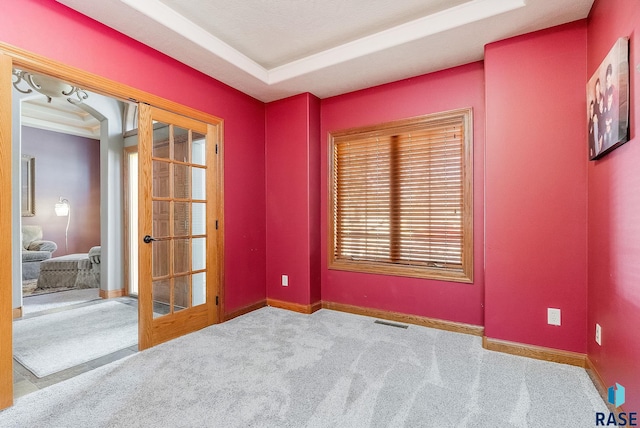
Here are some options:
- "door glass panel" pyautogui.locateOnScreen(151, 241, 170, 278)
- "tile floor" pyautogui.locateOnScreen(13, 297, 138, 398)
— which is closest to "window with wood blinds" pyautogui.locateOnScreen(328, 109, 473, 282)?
"door glass panel" pyautogui.locateOnScreen(151, 241, 170, 278)

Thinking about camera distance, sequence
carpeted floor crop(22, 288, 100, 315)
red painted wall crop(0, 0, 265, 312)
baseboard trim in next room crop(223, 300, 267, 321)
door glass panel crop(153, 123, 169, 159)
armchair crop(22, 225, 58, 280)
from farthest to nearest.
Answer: armchair crop(22, 225, 58, 280) < carpeted floor crop(22, 288, 100, 315) < baseboard trim in next room crop(223, 300, 267, 321) < door glass panel crop(153, 123, 169, 159) < red painted wall crop(0, 0, 265, 312)

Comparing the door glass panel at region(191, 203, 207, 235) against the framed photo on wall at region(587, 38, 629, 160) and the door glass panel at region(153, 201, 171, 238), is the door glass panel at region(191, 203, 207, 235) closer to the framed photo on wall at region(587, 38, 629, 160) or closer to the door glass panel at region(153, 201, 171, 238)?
the door glass panel at region(153, 201, 171, 238)

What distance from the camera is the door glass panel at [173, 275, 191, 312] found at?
2841 mm

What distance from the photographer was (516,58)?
2457mm

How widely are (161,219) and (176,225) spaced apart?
0.46 ft

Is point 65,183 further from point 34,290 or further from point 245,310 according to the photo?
point 245,310

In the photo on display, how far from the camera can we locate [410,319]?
3.19m

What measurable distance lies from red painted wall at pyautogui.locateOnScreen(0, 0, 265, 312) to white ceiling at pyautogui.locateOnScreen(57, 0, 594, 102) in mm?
111

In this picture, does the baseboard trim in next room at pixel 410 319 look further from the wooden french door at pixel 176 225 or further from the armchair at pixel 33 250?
the armchair at pixel 33 250

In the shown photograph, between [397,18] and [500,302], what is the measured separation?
8.17ft

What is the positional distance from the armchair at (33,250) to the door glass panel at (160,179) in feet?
15.0

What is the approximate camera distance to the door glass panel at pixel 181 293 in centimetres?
284

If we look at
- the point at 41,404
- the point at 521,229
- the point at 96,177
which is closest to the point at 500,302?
the point at 521,229

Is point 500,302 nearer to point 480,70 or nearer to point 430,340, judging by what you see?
point 430,340
